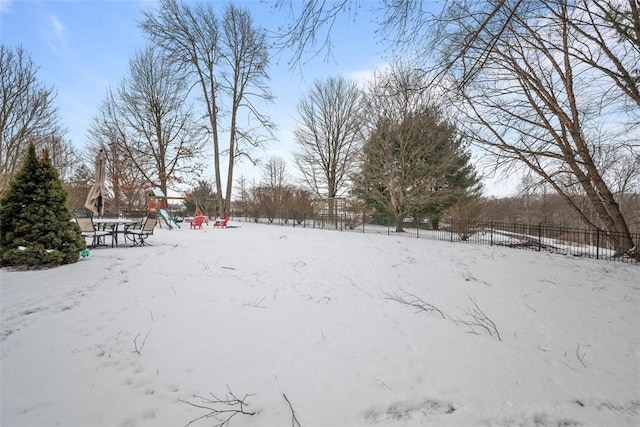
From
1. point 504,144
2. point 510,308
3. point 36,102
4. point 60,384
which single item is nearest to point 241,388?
point 60,384

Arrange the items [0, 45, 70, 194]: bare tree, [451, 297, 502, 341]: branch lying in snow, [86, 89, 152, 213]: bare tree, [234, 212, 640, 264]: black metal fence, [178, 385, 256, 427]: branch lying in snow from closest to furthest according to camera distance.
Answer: [178, 385, 256, 427]: branch lying in snow
[451, 297, 502, 341]: branch lying in snow
[234, 212, 640, 264]: black metal fence
[0, 45, 70, 194]: bare tree
[86, 89, 152, 213]: bare tree

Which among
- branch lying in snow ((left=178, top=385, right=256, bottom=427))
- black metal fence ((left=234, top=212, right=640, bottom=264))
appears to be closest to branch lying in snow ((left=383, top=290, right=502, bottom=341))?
branch lying in snow ((left=178, top=385, right=256, bottom=427))

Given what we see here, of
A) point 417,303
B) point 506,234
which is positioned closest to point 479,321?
point 417,303

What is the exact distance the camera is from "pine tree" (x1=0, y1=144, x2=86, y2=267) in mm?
5023

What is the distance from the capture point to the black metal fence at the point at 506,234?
31.6 ft

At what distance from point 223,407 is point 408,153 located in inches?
645

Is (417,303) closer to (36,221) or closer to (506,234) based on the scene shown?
(36,221)

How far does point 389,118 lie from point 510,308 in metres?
13.7

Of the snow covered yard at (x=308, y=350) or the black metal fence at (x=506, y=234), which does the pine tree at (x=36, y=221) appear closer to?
the snow covered yard at (x=308, y=350)

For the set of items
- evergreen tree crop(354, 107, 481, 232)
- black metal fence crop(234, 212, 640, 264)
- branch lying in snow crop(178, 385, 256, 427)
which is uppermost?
evergreen tree crop(354, 107, 481, 232)

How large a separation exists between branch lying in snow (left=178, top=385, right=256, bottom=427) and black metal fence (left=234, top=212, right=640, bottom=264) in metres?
11.9

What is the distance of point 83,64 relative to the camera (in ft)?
30.2

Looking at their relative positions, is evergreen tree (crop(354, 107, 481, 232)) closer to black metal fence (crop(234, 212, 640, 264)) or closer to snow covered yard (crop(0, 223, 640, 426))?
black metal fence (crop(234, 212, 640, 264))

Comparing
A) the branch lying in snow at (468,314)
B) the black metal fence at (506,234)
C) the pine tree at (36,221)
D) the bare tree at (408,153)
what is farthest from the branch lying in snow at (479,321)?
the bare tree at (408,153)
